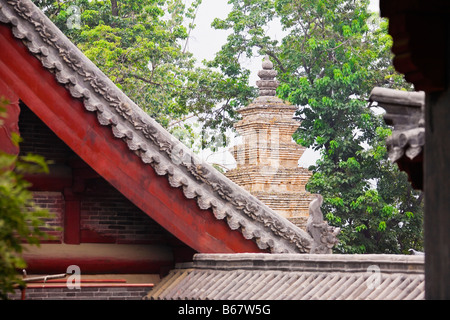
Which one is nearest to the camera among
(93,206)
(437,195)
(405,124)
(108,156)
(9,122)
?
(437,195)

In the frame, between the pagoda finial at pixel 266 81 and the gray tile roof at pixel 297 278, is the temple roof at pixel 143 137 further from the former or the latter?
the pagoda finial at pixel 266 81

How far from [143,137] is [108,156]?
48 centimetres

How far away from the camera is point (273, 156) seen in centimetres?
1662

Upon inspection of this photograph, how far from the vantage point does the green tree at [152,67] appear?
23875mm

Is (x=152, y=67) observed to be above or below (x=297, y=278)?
above

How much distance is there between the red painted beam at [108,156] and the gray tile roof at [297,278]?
327 millimetres

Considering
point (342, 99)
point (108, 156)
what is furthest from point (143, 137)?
point (342, 99)

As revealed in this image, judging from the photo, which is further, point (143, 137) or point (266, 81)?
point (266, 81)

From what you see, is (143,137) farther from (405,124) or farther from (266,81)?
(266,81)

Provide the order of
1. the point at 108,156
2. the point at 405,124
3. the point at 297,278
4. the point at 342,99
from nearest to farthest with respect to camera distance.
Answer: the point at 405,124
the point at 297,278
the point at 108,156
the point at 342,99

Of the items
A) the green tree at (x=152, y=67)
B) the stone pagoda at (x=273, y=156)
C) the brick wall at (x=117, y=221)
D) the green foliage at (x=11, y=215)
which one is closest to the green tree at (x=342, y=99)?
the green tree at (x=152, y=67)

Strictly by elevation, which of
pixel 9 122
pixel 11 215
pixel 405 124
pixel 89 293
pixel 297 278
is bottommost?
pixel 11 215

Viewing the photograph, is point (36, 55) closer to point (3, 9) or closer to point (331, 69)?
point (3, 9)
